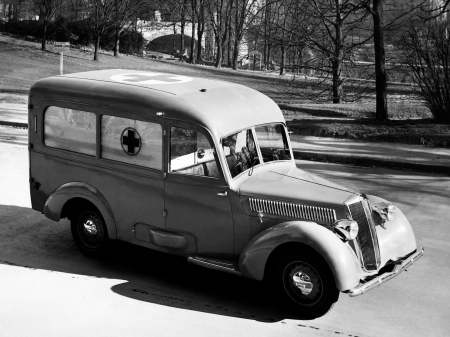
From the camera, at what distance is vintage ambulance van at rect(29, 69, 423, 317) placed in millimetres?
6258

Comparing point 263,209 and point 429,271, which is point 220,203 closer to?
point 263,209

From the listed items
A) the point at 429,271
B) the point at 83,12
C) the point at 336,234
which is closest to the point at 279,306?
the point at 336,234

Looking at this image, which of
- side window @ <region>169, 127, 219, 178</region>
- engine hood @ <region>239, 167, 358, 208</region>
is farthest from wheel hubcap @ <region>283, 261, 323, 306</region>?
side window @ <region>169, 127, 219, 178</region>

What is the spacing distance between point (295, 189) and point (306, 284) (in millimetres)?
907

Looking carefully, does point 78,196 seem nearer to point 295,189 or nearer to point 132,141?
point 132,141

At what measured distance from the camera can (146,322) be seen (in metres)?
6.02

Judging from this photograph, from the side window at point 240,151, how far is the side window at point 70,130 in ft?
5.43

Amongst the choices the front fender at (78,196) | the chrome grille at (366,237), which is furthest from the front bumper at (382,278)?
the front fender at (78,196)

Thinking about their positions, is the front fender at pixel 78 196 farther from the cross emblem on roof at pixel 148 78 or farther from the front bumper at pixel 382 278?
the front bumper at pixel 382 278

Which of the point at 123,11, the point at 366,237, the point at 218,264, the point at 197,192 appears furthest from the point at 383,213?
the point at 123,11

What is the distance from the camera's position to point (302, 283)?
20.5 ft

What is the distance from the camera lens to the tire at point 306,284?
6.10 m

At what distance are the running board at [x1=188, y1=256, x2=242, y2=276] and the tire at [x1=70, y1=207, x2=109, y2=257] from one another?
4.21ft

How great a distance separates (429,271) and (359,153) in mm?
7106
